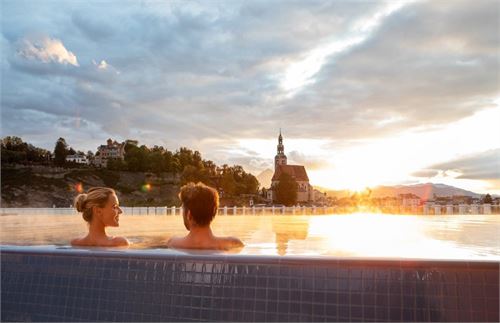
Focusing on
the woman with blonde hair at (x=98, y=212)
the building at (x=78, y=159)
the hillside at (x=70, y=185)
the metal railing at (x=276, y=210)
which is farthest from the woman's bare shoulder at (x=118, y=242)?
the building at (x=78, y=159)

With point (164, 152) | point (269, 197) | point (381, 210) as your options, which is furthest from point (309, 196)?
point (381, 210)

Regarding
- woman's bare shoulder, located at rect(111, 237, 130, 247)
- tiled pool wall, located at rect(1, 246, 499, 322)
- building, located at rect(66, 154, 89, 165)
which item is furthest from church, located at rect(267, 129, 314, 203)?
tiled pool wall, located at rect(1, 246, 499, 322)

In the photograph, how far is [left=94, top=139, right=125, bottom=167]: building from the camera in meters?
120

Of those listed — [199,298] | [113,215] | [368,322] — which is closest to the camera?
[368,322]

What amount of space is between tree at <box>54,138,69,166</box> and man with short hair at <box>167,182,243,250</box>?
107 m

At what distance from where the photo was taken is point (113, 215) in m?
5.08

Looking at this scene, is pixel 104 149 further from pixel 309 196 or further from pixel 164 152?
pixel 309 196

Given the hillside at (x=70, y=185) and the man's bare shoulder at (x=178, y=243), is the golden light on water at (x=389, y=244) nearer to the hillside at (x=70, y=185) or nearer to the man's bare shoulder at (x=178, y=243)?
the man's bare shoulder at (x=178, y=243)

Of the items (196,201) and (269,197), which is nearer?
(196,201)

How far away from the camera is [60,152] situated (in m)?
107

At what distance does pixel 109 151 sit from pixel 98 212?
4856 inches

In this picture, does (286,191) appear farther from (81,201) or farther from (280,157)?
(81,201)

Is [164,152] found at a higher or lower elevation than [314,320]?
higher

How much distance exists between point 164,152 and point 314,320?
107 metres
